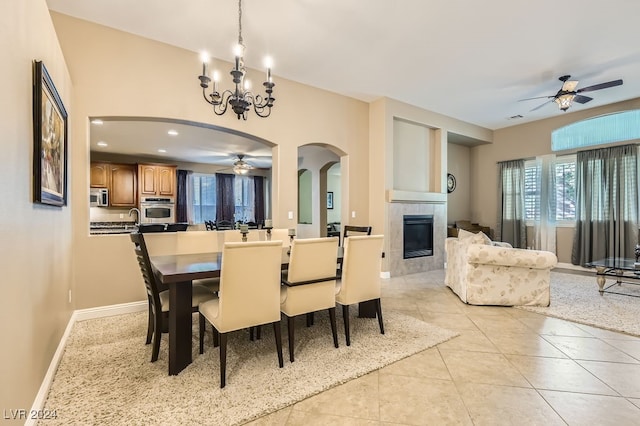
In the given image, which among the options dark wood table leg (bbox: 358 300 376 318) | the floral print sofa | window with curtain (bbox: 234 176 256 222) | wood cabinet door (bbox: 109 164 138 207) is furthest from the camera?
window with curtain (bbox: 234 176 256 222)

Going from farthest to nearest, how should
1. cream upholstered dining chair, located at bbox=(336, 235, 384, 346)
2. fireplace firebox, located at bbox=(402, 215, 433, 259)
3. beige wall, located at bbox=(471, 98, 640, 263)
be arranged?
beige wall, located at bbox=(471, 98, 640, 263) → fireplace firebox, located at bbox=(402, 215, 433, 259) → cream upholstered dining chair, located at bbox=(336, 235, 384, 346)

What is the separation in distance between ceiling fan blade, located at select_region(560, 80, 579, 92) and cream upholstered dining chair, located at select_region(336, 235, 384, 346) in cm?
402

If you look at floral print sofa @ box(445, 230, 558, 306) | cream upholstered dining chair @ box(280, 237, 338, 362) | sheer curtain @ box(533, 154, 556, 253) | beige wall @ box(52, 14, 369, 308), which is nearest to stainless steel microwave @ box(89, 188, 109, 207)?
beige wall @ box(52, 14, 369, 308)

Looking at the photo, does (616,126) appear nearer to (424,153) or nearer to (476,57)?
(424,153)

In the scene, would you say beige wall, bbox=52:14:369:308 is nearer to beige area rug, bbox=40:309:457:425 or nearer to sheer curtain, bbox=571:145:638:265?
beige area rug, bbox=40:309:457:425

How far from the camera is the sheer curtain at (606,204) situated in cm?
536

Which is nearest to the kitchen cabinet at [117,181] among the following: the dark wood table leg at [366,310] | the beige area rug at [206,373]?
the beige area rug at [206,373]

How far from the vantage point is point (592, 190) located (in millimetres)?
5805

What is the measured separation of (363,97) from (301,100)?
126 cm

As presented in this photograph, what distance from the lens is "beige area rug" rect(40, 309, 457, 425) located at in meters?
1.79

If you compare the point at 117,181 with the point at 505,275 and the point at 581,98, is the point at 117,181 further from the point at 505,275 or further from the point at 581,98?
the point at 581,98

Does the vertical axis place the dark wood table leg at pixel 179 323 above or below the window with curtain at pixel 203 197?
below

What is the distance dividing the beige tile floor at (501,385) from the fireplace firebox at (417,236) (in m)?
2.65

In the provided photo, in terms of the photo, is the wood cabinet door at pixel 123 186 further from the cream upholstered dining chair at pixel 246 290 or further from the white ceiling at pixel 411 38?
the cream upholstered dining chair at pixel 246 290
